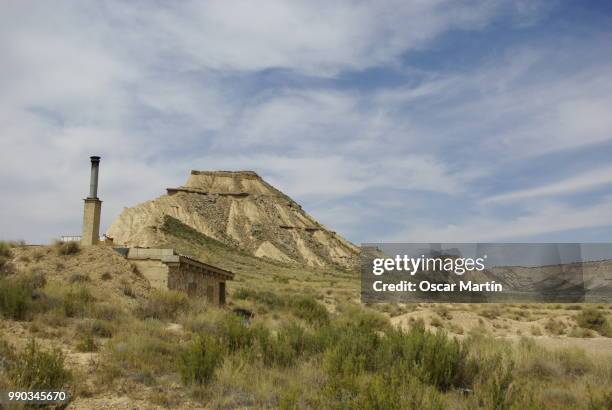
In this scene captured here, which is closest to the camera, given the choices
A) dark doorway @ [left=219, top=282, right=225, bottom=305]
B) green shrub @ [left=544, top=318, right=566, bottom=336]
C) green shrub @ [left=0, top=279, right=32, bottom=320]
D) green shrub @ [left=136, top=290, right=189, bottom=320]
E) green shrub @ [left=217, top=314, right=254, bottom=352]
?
green shrub @ [left=217, top=314, right=254, bottom=352]

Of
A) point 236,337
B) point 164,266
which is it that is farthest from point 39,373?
point 164,266

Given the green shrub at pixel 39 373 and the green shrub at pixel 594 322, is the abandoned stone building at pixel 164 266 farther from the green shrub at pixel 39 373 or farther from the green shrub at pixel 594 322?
the green shrub at pixel 594 322

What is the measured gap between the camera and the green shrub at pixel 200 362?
8375 millimetres

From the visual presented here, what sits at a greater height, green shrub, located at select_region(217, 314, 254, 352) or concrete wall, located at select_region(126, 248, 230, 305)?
concrete wall, located at select_region(126, 248, 230, 305)

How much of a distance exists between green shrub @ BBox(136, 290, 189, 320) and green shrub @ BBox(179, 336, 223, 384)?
22.4 ft

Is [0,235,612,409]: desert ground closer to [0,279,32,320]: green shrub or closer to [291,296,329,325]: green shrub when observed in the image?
[0,279,32,320]: green shrub

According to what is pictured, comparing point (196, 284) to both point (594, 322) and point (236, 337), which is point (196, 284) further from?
point (594, 322)

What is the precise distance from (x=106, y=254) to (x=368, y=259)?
50.5m

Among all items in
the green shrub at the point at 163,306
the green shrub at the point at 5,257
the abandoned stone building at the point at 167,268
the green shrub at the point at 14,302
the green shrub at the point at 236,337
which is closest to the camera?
the green shrub at the point at 236,337

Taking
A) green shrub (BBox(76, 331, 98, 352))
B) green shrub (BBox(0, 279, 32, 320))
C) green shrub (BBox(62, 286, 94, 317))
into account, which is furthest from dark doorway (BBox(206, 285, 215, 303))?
green shrub (BBox(76, 331, 98, 352))

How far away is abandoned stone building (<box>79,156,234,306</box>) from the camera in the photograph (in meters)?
19.5

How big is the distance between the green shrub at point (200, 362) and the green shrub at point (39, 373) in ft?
5.46

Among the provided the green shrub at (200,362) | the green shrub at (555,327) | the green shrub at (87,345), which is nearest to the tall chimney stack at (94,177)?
the green shrub at (87,345)

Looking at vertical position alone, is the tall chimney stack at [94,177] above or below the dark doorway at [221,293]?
above
